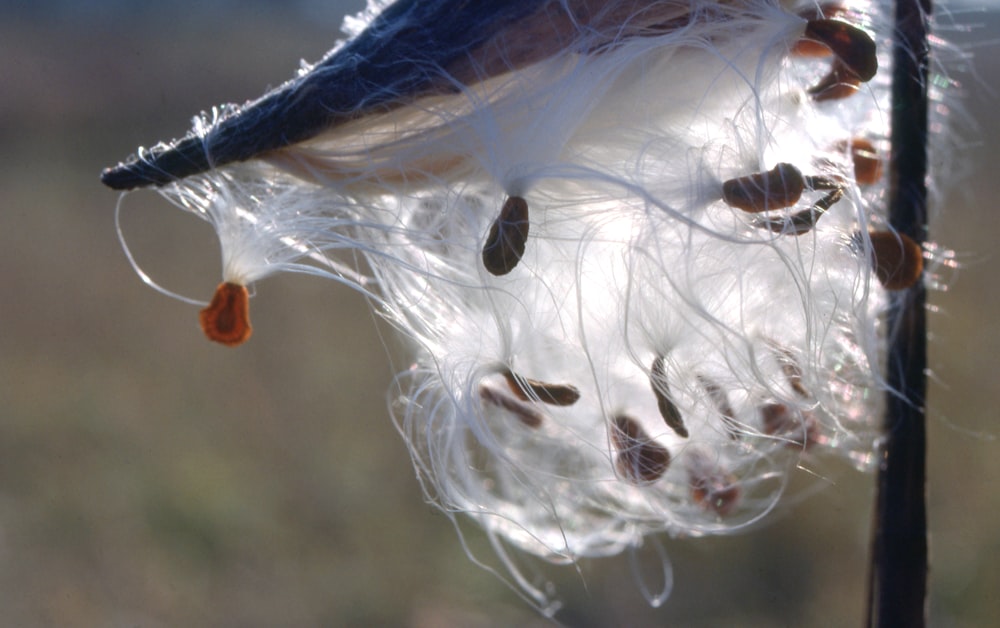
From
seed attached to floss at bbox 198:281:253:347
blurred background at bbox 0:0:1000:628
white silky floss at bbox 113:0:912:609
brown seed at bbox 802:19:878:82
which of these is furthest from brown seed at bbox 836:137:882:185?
blurred background at bbox 0:0:1000:628

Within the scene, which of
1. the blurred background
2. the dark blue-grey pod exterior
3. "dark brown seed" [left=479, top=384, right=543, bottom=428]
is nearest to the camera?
the dark blue-grey pod exterior

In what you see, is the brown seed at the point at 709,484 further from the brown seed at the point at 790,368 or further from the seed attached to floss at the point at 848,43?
the seed attached to floss at the point at 848,43

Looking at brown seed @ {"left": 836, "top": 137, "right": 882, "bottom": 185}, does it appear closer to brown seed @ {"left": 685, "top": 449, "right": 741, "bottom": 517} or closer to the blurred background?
brown seed @ {"left": 685, "top": 449, "right": 741, "bottom": 517}

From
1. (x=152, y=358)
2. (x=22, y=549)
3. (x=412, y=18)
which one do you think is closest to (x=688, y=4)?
(x=412, y=18)

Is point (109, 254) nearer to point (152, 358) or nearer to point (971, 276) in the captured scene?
point (152, 358)

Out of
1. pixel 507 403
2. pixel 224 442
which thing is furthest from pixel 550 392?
pixel 224 442

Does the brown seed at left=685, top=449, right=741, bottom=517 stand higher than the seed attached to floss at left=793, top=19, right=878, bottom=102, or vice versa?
the seed attached to floss at left=793, top=19, right=878, bottom=102
